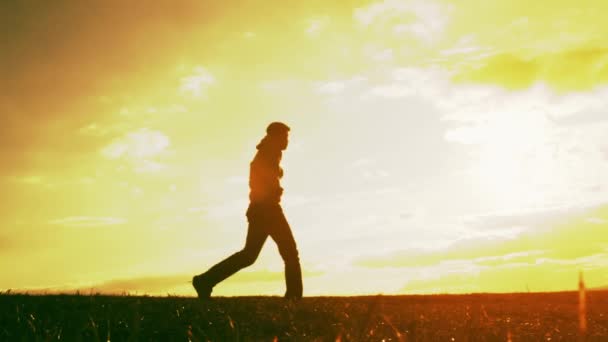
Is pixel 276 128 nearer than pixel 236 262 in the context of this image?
No

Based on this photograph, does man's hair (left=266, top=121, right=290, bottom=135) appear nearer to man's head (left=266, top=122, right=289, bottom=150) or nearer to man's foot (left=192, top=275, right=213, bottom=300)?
man's head (left=266, top=122, right=289, bottom=150)

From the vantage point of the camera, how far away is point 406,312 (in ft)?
27.4

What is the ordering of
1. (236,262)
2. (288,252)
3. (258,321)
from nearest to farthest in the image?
(258,321) → (236,262) → (288,252)

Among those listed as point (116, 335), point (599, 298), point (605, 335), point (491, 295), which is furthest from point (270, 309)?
point (599, 298)

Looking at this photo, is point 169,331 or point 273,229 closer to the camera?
point 169,331

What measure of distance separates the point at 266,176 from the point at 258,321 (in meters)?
4.13

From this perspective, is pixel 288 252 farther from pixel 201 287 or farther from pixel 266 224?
pixel 201 287

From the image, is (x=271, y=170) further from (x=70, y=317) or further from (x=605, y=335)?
(x=605, y=335)

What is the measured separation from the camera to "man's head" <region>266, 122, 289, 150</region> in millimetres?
10656

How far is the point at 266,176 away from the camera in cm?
1055

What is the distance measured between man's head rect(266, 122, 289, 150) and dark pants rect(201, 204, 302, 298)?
100cm

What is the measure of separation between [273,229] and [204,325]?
440 centimetres

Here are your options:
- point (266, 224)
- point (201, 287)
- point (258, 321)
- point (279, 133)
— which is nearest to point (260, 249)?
point (266, 224)

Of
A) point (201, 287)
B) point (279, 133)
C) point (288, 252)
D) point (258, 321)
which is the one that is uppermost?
point (279, 133)
